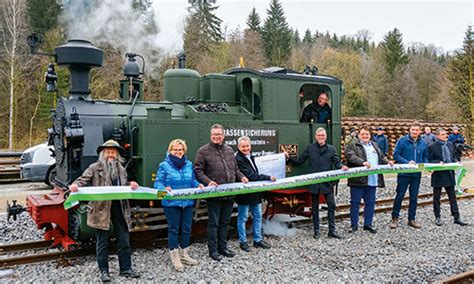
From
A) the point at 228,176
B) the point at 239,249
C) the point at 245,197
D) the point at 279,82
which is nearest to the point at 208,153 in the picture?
the point at 228,176

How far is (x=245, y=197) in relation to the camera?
6.71m

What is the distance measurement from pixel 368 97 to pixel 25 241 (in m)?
41.2

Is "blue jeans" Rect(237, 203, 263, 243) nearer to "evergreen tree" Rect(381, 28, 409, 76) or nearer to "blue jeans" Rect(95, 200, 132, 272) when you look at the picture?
"blue jeans" Rect(95, 200, 132, 272)

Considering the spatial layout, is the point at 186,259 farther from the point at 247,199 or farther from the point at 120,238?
the point at 247,199

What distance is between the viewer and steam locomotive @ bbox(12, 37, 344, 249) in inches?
254

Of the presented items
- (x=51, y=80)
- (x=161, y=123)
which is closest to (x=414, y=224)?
(x=161, y=123)

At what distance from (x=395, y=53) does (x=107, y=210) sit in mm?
49783

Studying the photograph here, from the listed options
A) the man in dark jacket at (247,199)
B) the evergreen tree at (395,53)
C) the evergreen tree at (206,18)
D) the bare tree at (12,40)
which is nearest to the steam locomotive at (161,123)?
the man in dark jacket at (247,199)

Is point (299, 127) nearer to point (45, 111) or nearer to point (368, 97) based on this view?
point (45, 111)

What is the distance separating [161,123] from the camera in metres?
6.57

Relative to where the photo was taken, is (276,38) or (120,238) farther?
(276,38)

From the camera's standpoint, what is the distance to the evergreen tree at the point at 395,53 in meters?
49.6

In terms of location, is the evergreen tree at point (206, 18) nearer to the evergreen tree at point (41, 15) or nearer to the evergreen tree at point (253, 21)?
the evergreen tree at point (41, 15)

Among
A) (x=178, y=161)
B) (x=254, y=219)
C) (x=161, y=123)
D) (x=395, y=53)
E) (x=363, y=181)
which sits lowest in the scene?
(x=254, y=219)
